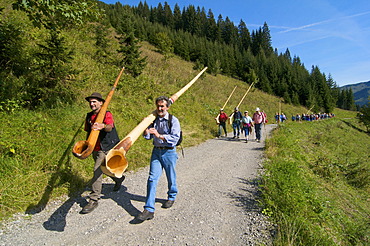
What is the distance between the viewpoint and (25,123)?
21.0 ft

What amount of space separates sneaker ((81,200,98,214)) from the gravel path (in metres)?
0.08

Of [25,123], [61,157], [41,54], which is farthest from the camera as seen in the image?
[41,54]

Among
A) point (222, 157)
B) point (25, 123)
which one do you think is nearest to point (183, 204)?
point (222, 157)

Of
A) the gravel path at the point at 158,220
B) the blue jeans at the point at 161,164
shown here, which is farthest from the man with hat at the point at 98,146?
the blue jeans at the point at 161,164

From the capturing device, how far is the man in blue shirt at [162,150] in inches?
155

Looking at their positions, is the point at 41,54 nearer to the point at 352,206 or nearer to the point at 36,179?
the point at 36,179

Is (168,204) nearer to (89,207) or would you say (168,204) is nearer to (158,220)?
(158,220)

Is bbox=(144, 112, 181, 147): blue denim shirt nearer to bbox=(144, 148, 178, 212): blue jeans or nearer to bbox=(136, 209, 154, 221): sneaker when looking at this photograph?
bbox=(144, 148, 178, 212): blue jeans

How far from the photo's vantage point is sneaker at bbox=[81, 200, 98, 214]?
14.0 feet

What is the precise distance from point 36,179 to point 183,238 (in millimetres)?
3875

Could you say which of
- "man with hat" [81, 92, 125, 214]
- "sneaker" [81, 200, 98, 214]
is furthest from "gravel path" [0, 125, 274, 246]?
"man with hat" [81, 92, 125, 214]

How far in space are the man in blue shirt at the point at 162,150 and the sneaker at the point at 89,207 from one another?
1153 mm

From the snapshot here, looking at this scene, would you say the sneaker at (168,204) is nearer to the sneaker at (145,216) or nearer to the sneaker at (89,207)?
the sneaker at (145,216)

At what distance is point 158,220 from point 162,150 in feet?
4.32
